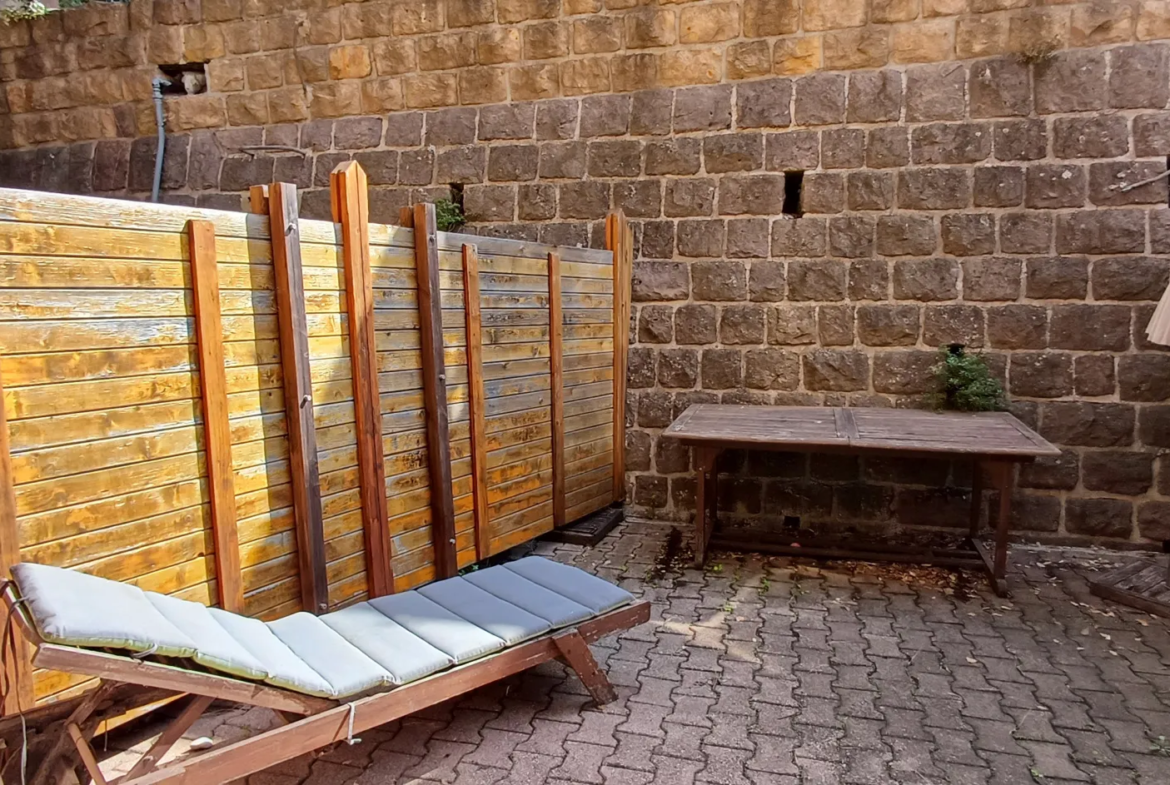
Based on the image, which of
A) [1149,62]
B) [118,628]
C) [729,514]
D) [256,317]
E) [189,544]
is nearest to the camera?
[118,628]

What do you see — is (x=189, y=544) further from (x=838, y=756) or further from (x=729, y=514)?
(x=729, y=514)

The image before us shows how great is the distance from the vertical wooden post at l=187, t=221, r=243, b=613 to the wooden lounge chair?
387 millimetres

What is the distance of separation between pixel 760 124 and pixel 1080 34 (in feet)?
6.87

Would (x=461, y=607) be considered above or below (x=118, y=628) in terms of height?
below

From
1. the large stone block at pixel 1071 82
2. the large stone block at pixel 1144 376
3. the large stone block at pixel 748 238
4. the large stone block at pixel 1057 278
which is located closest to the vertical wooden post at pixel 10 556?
the large stone block at pixel 748 238

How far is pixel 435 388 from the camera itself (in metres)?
4.04

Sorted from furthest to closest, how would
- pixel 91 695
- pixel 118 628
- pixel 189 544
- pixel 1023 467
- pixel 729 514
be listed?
1. pixel 729 514
2. pixel 1023 467
3. pixel 189 544
4. pixel 91 695
5. pixel 118 628

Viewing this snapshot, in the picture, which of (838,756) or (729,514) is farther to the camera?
(729,514)

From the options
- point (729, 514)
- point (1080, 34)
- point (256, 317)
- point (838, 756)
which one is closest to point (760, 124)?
point (1080, 34)

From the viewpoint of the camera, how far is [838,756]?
8.94 ft

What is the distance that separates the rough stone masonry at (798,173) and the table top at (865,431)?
1.19ft

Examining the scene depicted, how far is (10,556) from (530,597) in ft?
6.02

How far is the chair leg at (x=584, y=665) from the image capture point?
2.96 metres

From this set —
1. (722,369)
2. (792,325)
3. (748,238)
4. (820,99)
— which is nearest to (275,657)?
(722,369)
